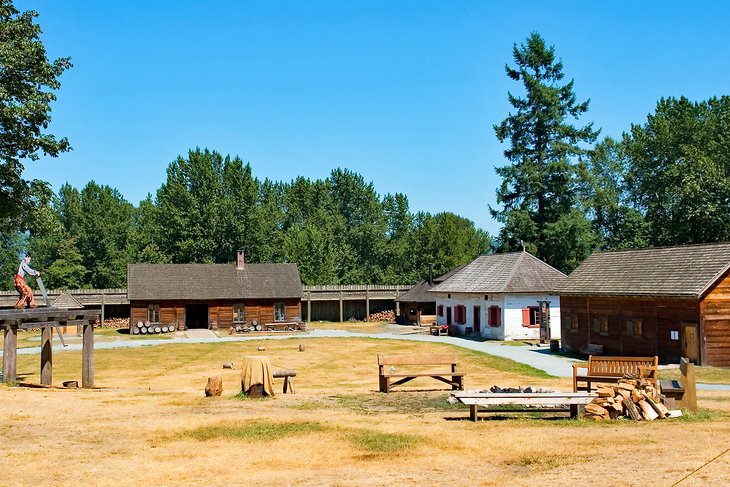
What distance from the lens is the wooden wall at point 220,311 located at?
5347 cm

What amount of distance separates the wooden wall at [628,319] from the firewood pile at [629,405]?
46.8 feet

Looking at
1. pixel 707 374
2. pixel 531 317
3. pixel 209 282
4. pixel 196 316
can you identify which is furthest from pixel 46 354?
pixel 196 316

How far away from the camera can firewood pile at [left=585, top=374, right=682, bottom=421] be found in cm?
1538

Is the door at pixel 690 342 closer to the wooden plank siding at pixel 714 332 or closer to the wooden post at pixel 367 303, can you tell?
the wooden plank siding at pixel 714 332

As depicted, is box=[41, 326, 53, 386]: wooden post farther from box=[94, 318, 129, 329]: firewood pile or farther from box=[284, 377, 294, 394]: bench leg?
box=[94, 318, 129, 329]: firewood pile

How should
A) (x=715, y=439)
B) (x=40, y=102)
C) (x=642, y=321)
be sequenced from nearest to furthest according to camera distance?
(x=715, y=439) → (x=40, y=102) → (x=642, y=321)

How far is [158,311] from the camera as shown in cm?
5388

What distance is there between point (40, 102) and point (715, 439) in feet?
71.3

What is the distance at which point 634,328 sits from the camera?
3169cm

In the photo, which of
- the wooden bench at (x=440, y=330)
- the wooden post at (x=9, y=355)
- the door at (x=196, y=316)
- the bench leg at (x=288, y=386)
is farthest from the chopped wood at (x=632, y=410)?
the door at (x=196, y=316)

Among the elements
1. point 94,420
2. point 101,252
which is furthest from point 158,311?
point 94,420

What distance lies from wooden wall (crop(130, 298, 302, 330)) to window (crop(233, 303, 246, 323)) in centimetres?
22

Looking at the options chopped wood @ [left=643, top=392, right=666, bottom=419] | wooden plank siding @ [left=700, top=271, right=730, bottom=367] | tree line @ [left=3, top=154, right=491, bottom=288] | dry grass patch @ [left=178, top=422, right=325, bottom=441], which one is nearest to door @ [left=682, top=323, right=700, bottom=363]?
wooden plank siding @ [left=700, top=271, right=730, bottom=367]

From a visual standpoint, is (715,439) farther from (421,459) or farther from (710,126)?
(710,126)
